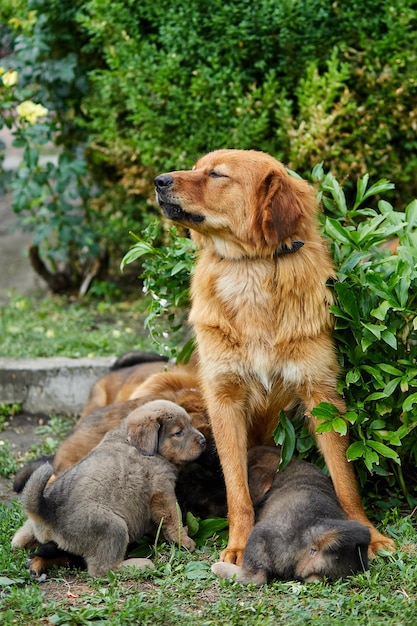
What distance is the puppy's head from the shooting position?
4238 mm

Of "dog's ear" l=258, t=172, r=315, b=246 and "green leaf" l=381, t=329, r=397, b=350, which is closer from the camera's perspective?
"green leaf" l=381, t=329, r=397, b=350

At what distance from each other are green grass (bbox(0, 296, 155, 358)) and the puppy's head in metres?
3.72

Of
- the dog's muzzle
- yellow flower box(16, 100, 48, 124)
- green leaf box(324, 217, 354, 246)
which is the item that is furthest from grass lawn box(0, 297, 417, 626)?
yellow flower box(16, 100, 48, 124)

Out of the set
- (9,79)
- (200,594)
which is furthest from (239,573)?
(9,79)

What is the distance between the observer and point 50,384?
7.42m

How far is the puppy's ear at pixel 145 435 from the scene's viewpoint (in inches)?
198

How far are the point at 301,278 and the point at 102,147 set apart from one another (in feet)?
14.9

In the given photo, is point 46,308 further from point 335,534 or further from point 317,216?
point 335,534

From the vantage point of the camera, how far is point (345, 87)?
752 centimetres

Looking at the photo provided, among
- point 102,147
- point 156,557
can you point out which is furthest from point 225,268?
point 102,147

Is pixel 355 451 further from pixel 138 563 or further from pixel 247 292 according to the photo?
pixel 138 563

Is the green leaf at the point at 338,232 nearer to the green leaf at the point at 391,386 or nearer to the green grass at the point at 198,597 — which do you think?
the green leaf at the point at 391,386

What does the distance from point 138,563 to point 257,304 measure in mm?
1514

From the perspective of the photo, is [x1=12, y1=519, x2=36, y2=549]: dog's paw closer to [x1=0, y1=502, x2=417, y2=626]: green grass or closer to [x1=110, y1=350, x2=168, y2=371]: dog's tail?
[x1=0, y1=502, x2=417, y2=626]: green grass
